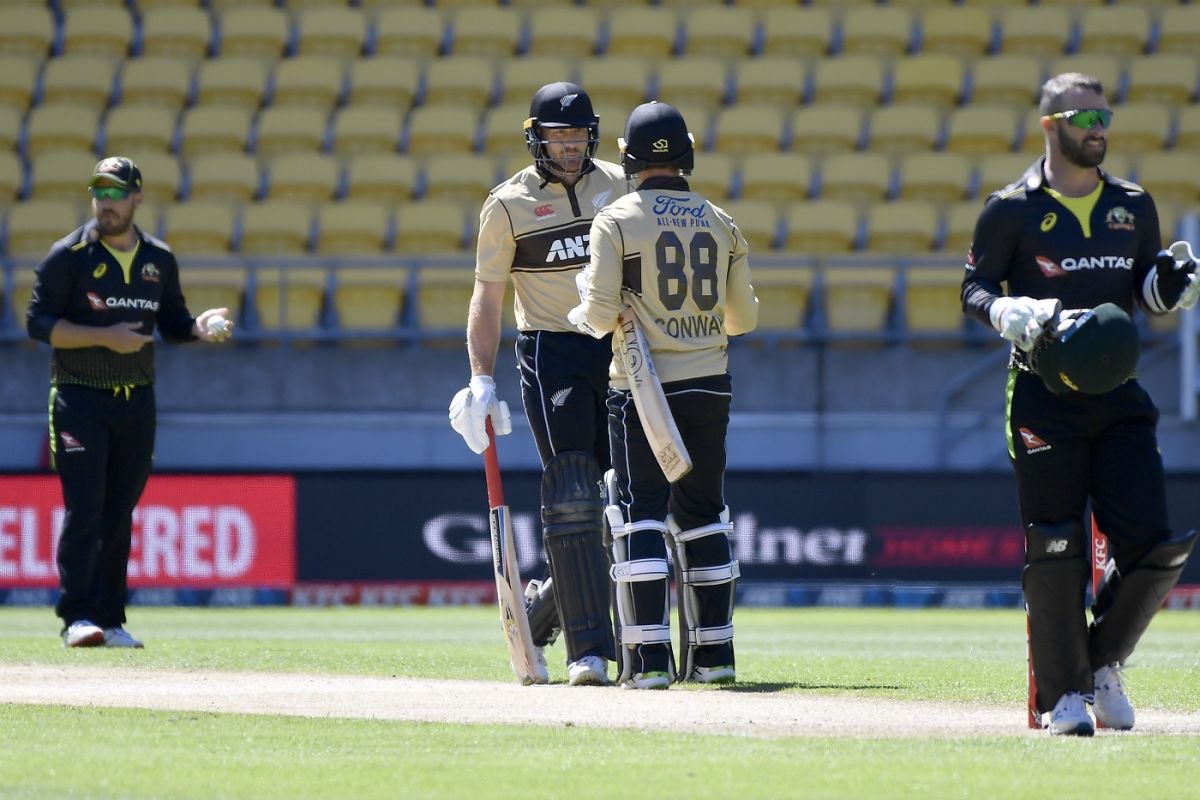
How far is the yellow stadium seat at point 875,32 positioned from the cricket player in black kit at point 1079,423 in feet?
47.1

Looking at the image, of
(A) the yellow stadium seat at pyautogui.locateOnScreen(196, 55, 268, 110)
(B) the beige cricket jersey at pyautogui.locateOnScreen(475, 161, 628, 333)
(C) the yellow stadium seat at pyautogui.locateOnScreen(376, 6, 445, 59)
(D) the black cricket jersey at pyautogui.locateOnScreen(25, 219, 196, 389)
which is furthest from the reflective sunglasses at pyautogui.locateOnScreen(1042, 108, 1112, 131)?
(C) the yellow stadium seat at pyautogui.locateOnScreen(376, 6, 445, 59)

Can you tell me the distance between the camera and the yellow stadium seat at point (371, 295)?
17.0m

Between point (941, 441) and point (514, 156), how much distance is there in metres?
5.46

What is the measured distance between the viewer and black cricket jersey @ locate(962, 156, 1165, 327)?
6.13m

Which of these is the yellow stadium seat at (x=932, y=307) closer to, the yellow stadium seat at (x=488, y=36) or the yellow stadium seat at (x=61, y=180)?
the yellow stadium seat at (x=488, y=36)

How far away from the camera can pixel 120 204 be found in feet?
33.1

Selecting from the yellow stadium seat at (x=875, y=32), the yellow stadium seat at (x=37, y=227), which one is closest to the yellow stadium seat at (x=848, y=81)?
the yellow stadium seat at (x=875, y=32)

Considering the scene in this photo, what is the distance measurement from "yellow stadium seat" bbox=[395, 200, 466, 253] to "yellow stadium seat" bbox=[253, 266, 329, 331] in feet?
4.56

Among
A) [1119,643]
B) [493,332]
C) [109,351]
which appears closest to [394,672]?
[493,332]

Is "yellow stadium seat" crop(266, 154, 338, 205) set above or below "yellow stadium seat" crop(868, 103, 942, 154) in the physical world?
below

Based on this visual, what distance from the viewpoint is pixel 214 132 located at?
63.9 feet

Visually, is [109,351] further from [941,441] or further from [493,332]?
[941,441]

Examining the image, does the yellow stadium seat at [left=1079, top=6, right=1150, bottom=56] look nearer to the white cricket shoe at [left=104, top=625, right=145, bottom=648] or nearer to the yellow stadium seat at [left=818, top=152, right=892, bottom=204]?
the yellow stadium seat at [left=818, top=152, right=892, bottom=204]

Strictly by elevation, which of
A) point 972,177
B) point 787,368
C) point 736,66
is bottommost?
point 787,368
